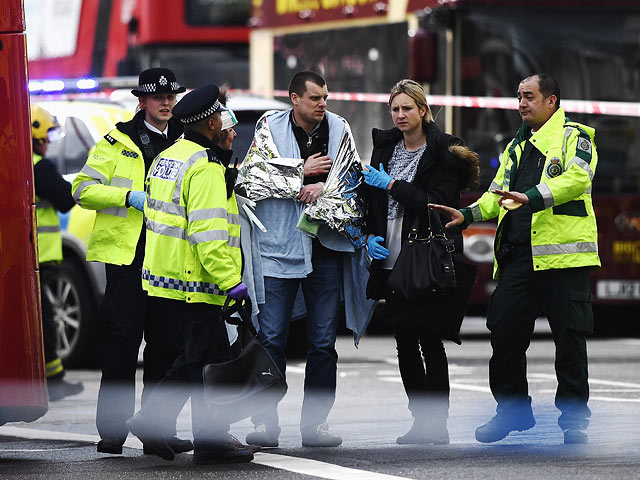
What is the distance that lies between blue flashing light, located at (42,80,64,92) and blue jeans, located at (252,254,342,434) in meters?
4.04

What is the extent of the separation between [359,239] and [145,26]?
11841 mm

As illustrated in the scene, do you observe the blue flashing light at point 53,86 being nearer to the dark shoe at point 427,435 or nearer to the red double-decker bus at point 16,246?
the red double-decker bus at point 16,246

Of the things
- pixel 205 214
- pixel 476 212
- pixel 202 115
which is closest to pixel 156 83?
pixel 202 115

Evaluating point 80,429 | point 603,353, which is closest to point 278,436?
point 80,429

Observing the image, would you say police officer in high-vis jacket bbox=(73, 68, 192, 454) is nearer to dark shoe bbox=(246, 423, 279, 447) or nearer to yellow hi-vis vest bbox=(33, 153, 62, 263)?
dark shoe bbox=(246, 423, 279, 447)

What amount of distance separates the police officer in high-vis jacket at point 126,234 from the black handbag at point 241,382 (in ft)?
2.58

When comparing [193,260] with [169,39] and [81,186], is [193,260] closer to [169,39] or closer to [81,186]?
[81,186]

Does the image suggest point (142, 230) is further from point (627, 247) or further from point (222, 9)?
point (222, 9)

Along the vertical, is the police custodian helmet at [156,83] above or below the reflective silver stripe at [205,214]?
above

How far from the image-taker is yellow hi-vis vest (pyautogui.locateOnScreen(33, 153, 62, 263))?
1070cm

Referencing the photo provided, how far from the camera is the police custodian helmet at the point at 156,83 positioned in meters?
8.38

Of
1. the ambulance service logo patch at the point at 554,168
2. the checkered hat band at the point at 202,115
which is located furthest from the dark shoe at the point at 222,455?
the ambulance service logo patch at the point at 554,168

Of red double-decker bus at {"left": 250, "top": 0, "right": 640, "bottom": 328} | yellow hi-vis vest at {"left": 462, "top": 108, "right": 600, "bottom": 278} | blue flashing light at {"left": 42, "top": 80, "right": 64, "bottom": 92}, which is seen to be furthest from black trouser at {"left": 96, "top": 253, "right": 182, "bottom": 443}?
red double-decker bus at {"left": 250, "top": 0, "right": 640, "bottom": 328}

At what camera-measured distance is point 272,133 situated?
27.6 ft
